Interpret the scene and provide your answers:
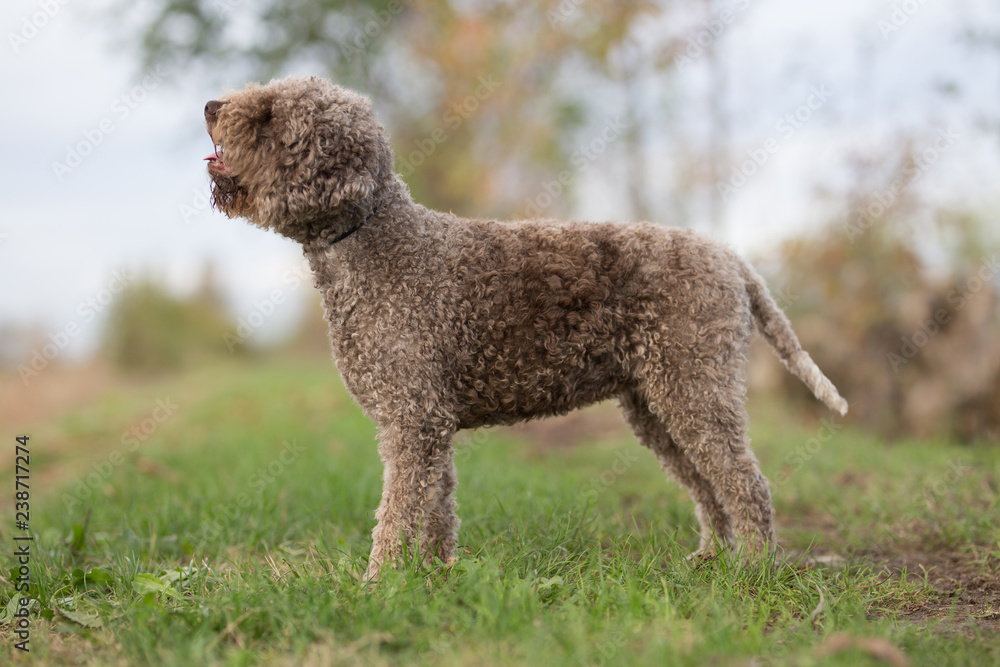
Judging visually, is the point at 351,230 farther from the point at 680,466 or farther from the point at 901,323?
the point at 901,323

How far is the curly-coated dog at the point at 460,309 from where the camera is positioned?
123 inches

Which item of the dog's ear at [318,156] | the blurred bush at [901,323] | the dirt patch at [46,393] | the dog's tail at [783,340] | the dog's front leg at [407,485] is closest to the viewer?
the dog's ear at [318,156]

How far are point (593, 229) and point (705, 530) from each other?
1.81 meters

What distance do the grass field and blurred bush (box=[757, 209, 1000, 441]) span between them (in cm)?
147

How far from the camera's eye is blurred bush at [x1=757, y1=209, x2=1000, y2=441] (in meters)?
7.91

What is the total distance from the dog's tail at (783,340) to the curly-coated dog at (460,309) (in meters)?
0.02

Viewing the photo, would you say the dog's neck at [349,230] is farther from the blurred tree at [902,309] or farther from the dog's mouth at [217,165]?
the blurred tree at [902,309]

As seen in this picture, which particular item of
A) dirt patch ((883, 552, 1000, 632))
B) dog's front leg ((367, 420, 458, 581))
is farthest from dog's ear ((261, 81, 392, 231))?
dirt patch ((883, 552, 1000, 632))

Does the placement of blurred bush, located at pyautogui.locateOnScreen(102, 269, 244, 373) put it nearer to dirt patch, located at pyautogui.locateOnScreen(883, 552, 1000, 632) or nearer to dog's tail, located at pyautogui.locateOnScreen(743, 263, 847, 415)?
dog's tail, located at pyautogui.locateOnScreen(743, 263, 847, 415)

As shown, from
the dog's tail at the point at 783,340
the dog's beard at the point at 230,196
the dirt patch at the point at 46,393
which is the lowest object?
the dirt patch at the point at 46,393

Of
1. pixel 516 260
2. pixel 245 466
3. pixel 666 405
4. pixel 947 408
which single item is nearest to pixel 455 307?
pixel 516 260

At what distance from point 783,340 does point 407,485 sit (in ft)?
6.98

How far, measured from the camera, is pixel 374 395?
3244 mm

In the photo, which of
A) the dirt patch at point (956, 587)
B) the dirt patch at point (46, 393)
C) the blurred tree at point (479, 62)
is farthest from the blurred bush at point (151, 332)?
the dirt patch at point (956, 587)
